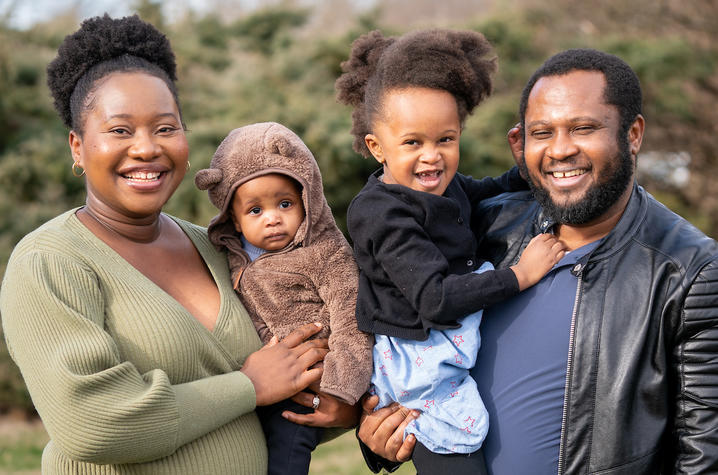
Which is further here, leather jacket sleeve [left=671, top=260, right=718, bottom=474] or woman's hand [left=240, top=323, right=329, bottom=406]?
woman's hand [left=240, top=323, right=329, bottom=406]

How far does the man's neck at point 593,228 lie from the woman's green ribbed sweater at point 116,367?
1.42 metres

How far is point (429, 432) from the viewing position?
2703mm

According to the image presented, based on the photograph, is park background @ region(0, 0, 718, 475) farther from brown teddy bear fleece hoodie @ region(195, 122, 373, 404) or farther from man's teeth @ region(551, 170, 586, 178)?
man's teeth @ region(551, 170, 586, 178)

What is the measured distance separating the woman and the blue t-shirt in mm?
644

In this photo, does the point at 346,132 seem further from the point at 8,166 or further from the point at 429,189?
the point at 429,189

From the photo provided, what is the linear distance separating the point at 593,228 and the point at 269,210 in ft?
4.41

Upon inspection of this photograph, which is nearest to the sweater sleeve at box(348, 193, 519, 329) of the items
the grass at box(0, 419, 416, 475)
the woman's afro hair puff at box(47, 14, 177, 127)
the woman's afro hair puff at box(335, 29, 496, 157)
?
the woman's afro hair puff at box(335, 29, 496, 157)

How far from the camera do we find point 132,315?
8.16ft

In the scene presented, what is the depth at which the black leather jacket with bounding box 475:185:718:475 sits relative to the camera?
243 centimetres

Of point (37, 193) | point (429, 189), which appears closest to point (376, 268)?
point (429, 189)

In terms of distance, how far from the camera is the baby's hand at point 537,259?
2701mm

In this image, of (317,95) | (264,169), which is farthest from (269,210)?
(317,95)

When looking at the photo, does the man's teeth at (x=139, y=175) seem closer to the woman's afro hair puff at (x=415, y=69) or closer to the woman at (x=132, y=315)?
the woman at (x=132, y=315)

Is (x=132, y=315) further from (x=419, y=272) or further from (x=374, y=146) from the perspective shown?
(x=374, y=146)
